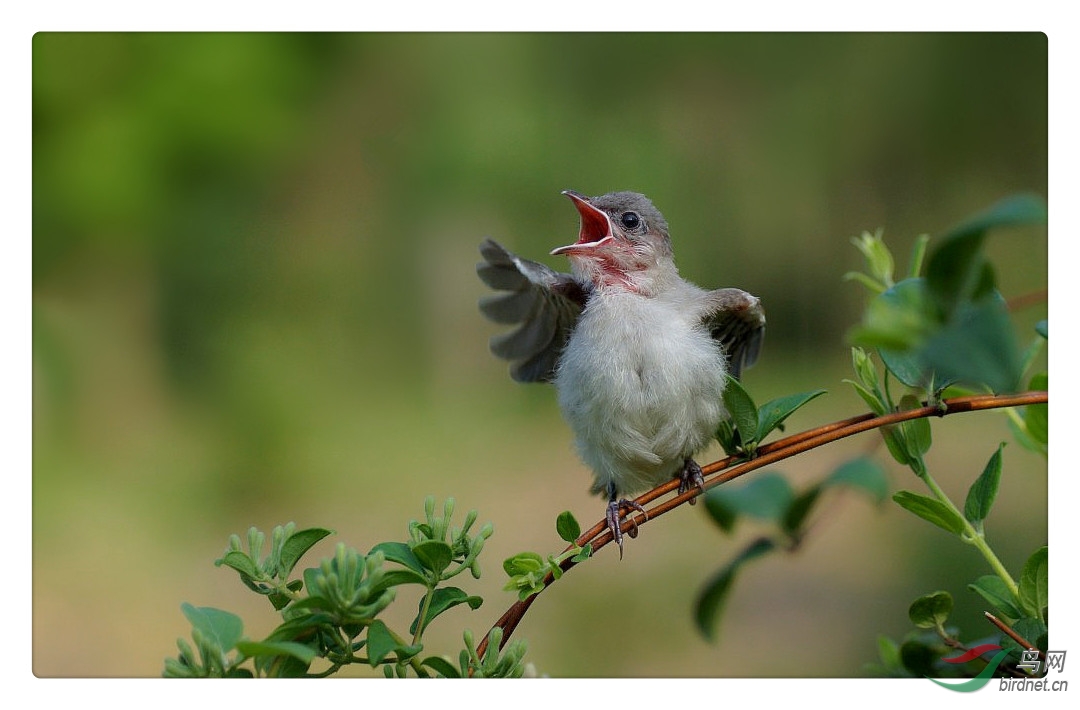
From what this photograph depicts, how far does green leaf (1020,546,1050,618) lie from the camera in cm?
109

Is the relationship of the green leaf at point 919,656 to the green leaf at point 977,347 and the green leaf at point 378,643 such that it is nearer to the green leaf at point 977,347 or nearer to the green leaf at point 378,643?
the green leaf at point 977,347

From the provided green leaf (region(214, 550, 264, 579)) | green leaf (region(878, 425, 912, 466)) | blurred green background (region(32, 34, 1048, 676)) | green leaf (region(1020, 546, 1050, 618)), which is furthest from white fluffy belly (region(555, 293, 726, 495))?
blurred green background (region(32, 34, 1048, 676))

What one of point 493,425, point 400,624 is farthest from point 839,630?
point 493,425

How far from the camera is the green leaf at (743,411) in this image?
47.1 inches

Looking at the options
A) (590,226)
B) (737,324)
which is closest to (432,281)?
(590,226)

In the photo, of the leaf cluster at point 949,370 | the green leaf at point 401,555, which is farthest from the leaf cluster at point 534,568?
the leaf cluster at point 949,370

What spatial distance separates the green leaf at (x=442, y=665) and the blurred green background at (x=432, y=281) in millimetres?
1772

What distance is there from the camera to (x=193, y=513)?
392 centimetres

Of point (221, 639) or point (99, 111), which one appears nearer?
point (221, 639)

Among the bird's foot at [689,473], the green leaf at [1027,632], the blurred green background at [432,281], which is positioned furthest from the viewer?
the blurred green background at [432,281]

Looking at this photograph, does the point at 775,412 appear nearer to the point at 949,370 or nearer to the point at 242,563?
the point at 949,370

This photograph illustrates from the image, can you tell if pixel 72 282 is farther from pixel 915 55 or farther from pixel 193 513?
pixel 915 55

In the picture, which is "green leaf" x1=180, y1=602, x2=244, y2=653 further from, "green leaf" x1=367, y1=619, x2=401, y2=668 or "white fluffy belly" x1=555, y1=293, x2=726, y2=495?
"white fluffy belly" x1=555, y1=293, x2=726, y2=495

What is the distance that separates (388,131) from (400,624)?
2.54m
